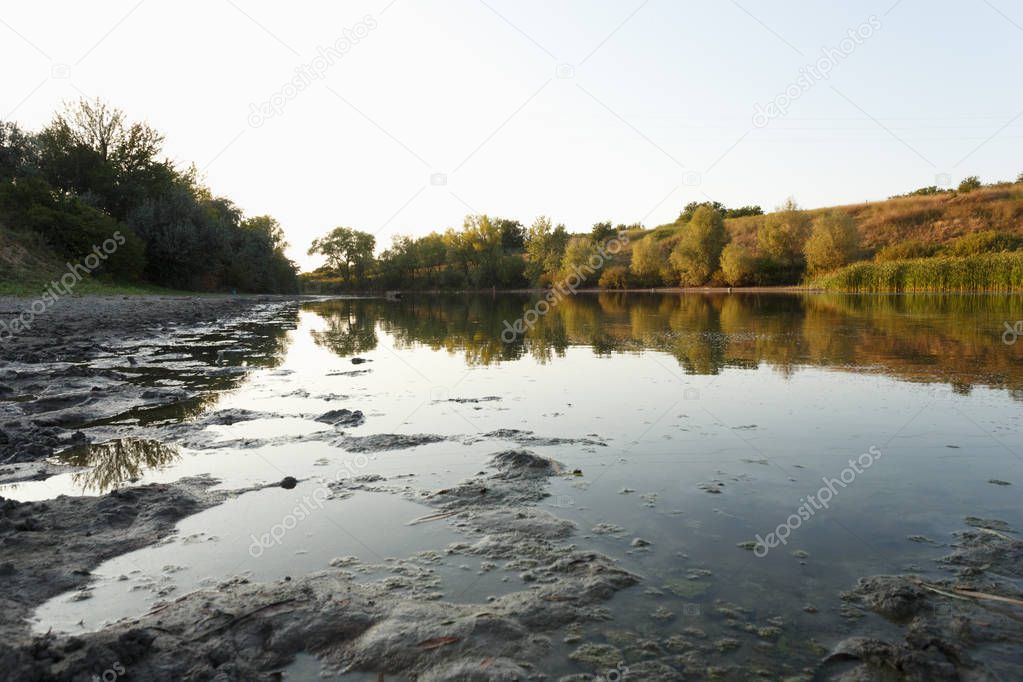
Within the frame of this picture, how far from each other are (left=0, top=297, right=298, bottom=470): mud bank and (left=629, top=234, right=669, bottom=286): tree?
6247 centimetres

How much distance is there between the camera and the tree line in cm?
3856

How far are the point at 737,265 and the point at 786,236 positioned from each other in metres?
6.59

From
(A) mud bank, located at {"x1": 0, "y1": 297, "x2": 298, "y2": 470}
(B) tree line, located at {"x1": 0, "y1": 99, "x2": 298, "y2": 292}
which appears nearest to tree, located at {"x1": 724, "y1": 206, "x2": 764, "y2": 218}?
(B) tree line, located at {"x1": 0, "y1": 99, "x2": 298, "y2": 292}

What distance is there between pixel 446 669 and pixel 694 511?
9.26ft

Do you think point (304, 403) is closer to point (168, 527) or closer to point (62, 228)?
point (168, 527)

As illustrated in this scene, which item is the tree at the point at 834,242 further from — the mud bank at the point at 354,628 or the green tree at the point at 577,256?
the mud bank at the point at 354,628

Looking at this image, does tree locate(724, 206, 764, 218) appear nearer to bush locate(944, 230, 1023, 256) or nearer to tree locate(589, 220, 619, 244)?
tree locate(589, 220, 619, 244)

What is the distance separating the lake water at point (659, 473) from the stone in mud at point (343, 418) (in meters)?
0.22

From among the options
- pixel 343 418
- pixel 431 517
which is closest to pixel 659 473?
pixel 431 517

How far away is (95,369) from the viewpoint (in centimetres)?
1180

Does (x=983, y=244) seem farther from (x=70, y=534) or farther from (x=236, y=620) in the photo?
(x=70, y=534)

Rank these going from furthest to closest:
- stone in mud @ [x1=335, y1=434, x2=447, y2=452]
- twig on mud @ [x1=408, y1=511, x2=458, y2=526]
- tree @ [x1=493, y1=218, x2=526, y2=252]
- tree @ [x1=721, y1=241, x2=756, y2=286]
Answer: tree @ [x1=493, y1=218, x2=526, y2=252]
tree @ [x1=721, y1=241, x2=756, y2=286]
stone in mud @ [x1=335, y1=434, x2=447, y2=452]
twig on mud @ [x1=408, y1=511, x2=458, y2=526]

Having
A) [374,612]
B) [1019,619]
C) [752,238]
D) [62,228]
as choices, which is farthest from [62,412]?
[752,238]

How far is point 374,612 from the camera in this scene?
356 centimetres
